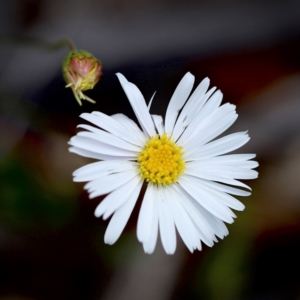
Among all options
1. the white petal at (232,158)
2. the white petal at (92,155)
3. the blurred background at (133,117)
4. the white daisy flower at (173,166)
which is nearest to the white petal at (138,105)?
the white daisy flower at (173,166)

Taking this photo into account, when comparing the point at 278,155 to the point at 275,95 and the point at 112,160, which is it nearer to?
the point at 275,95

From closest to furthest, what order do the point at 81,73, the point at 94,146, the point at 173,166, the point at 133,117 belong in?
the point at 94,146 → the point at 81,73 → the point at 173,166 → the point at 133,117

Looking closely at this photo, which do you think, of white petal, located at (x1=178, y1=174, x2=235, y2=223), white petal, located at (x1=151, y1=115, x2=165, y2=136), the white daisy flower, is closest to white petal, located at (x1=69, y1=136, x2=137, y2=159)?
the white daisy flower

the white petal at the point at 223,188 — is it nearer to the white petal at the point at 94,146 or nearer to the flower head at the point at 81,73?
the white petal at the point at 94,146

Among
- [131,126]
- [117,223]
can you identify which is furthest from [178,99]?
[117,223]

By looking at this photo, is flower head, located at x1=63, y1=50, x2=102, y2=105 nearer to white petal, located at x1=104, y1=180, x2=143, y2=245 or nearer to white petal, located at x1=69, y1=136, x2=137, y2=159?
white petal, located at x1=69, y1=136, x2=137, y2=159

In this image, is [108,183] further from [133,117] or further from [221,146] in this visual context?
Result: [133,117]

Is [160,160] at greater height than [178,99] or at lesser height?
lesser
